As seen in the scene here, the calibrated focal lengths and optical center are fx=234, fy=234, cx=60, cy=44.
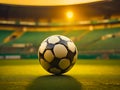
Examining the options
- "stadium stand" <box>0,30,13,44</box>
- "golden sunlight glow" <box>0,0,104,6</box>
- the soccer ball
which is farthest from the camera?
"stadium stand" <box>0,30,13,44</box>

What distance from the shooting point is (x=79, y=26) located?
21281 millimetres

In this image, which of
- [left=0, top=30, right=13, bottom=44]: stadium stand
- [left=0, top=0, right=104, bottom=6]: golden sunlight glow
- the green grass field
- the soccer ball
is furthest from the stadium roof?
the soccer ball

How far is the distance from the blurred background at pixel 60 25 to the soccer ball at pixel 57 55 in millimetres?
12282

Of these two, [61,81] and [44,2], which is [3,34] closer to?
[44,2]

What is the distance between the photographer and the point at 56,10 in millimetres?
21391

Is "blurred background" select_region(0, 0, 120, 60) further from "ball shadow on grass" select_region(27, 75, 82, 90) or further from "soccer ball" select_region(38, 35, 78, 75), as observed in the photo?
"ball shadow on grass" select_region(27, 75, 82, 90)

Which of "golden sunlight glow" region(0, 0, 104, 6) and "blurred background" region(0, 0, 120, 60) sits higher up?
"golden sunlight glow" region(0, 0, 104, 6)

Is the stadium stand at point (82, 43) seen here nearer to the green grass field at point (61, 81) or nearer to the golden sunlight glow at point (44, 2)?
the golden sunlight glow at point (44, 2)

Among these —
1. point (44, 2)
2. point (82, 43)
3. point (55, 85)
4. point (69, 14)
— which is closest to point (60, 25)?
point (69, 14)

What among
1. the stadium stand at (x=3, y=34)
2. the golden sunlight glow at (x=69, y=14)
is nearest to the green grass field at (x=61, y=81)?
the stadium stand at (x=3, y=34)

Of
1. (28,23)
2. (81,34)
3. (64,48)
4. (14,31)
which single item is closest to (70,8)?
(81,34)

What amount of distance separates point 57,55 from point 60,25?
55.4 ft

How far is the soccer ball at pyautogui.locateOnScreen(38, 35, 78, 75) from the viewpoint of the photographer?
4570mm

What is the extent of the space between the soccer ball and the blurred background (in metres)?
12.3
